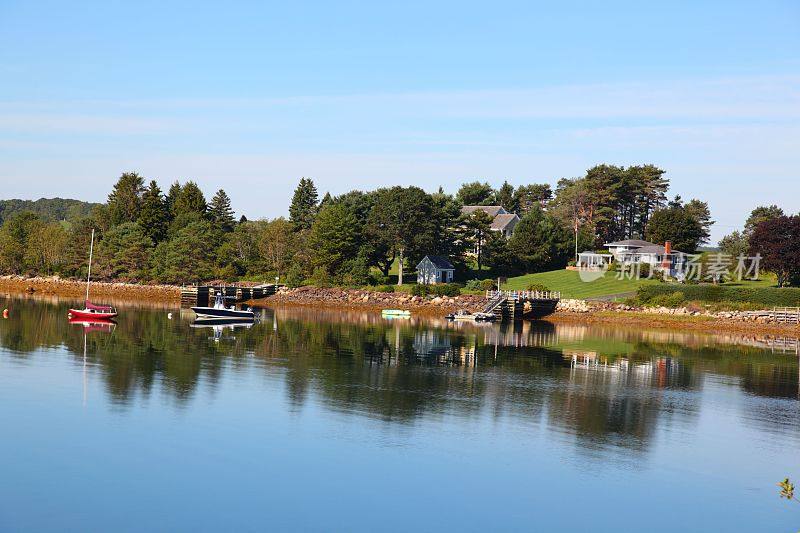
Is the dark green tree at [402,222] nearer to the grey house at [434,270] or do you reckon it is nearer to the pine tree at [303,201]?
the grey house at [434,270]

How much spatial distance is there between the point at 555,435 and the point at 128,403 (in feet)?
61.1

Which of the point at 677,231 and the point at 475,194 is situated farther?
the point at 475,194

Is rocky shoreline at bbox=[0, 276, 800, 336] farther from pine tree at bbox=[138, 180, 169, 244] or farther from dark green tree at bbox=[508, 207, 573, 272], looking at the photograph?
dark green tree at bbox=[508, 207, 573, 272]

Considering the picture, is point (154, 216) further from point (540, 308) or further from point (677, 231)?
point (677, 231)

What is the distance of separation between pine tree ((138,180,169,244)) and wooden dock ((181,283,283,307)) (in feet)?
84.3

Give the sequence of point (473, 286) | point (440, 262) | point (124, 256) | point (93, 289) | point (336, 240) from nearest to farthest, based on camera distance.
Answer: point (473, 286), point (336, 240), point (440, 262), point (93, 289), point (124, 256)

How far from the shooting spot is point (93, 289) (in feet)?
375

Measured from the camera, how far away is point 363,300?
101 m

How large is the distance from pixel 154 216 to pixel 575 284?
63384mm

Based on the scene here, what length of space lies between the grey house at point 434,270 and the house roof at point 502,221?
25.3 m

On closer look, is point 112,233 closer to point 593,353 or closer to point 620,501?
point 593,353

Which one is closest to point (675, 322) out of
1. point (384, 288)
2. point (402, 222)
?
point (384, 288)

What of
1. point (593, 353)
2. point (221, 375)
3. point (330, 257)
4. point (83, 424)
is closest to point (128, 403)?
point (83, 424)

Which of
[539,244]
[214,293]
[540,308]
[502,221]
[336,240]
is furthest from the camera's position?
[502,221]
